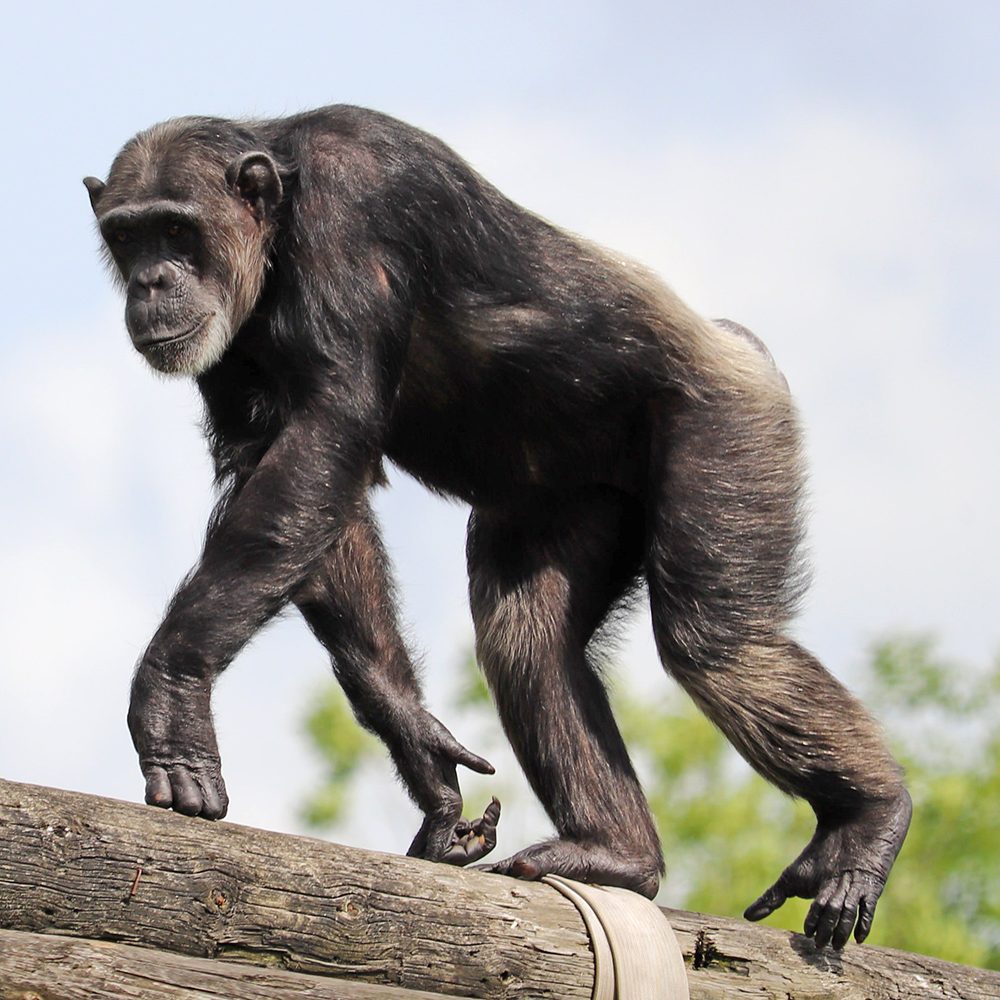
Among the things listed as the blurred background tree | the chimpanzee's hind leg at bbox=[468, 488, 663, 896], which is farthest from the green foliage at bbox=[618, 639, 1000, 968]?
the chimpanzee's hind leg at bbox=[468, 488, 663, 896]

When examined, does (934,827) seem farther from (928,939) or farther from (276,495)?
(276,495)

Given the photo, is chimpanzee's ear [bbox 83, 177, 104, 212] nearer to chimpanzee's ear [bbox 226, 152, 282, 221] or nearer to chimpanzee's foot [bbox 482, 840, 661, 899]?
chimpanzee's ear [bbox 226, 152, 282, 221]

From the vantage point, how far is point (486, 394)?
5332 mm

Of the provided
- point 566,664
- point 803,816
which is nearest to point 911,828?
point 803,816

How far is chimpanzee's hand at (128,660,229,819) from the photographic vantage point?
398 centimetres

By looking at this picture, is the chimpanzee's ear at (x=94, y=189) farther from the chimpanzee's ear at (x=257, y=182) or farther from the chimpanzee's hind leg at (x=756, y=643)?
the chimpanzee's hind leg at (x=756, y=643)

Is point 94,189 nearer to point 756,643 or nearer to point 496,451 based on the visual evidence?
point 496,451

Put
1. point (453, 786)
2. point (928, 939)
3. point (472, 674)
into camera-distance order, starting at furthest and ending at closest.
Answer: point (472, 674), point (928, 939), point (453, 786)

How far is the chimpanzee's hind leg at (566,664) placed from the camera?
514 centimetres

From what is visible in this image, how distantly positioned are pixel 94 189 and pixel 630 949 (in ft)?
9.59

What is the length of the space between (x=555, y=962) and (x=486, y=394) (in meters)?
2.03

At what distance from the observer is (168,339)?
4949mm

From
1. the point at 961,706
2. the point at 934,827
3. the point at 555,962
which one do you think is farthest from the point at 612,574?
the point at 961,706

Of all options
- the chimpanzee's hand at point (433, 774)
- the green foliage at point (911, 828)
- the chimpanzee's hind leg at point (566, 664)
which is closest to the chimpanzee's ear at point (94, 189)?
the chimpanzee's hind leg at point (566, 664)
